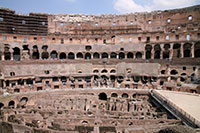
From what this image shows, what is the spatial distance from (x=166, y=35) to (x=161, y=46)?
135 inches

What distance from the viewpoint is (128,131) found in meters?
11.9

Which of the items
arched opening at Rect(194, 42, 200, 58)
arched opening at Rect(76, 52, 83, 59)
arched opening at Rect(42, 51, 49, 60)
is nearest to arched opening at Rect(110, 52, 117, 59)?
arched opening at Rect(76, 52, 83, 59)

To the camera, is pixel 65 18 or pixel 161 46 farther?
pixel 65 18

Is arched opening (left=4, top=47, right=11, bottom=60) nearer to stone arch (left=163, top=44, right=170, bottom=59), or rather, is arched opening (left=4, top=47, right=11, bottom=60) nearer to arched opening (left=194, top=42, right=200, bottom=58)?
stone arch (left=163, top=44, right=170, bottom=59)

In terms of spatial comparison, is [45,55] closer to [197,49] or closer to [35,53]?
[35,53]

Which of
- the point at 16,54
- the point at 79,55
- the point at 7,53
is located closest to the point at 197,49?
the point at 79,55

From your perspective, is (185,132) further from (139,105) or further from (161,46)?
(161,46)

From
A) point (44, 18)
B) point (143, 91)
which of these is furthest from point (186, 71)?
point (44, 18)

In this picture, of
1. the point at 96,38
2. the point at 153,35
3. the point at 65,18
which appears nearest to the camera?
the point at 153,35

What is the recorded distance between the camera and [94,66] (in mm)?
33531

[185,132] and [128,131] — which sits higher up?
[185,132]

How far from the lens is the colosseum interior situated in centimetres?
1689

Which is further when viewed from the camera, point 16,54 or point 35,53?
point 35,53

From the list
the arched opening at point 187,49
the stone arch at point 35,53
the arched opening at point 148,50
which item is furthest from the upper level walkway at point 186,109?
the stone arch at point 35,53
